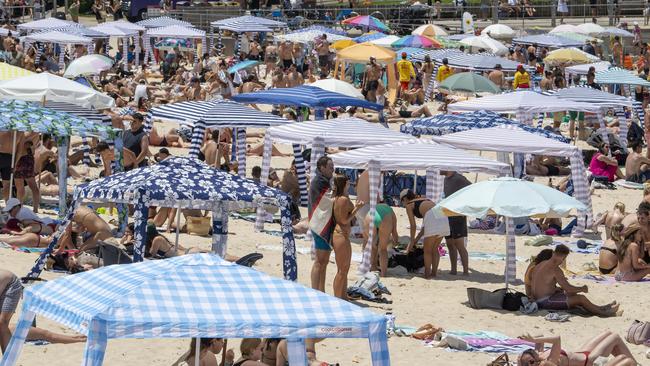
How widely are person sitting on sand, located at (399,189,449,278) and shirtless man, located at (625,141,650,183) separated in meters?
8.20

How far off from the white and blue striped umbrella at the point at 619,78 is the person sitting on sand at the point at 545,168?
19.3ft

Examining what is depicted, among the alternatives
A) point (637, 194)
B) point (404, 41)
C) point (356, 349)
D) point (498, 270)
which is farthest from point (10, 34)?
point (356, 349)

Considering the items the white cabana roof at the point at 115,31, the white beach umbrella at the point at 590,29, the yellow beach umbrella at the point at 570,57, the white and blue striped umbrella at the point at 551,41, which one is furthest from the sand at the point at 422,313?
the white beach umbrella at the point at 590,29

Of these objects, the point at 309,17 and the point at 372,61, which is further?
the point at 309,17

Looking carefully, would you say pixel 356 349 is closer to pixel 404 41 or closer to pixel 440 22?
pixel 404 41

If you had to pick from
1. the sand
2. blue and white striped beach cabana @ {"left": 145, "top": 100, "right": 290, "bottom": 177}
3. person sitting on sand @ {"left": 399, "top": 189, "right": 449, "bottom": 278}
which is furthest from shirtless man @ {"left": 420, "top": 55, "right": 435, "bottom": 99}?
person sitting on sand @ {"left": 399, "top": 189, "right": 449, "bottom": 278}

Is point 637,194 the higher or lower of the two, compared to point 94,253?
lower

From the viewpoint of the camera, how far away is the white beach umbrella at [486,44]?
3865cm

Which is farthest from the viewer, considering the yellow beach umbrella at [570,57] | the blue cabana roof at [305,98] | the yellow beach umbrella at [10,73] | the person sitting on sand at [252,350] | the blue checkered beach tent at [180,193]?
the yellow beach umbrella at [570,57]

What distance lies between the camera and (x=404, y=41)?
39.3 meters

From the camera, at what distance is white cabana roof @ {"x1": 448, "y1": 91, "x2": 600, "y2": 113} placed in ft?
73.7

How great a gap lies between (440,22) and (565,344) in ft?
127

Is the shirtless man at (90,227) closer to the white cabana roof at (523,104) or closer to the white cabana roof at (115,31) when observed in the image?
the white cabana roof at (523,104)

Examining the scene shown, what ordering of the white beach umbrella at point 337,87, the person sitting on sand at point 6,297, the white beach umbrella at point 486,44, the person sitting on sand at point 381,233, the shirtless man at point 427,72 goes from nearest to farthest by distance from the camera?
the person sitting on sand at point 6,297 < the person sitting on sand at point 381,233 < the white beach umbrella at point 337,87 < the shirtless man at point 427,72 < the white beach umbrella at point 486,44
